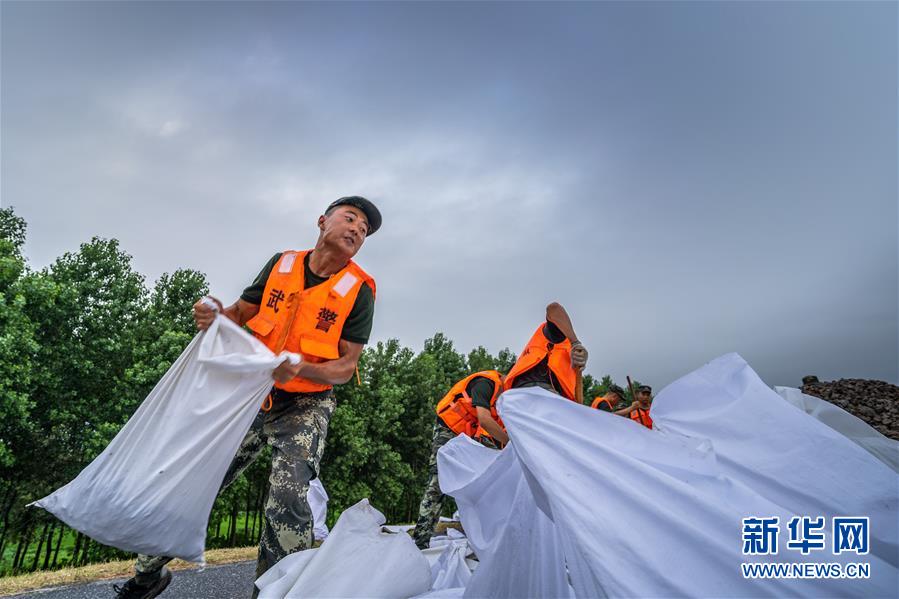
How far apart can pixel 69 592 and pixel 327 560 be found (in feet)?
8.72

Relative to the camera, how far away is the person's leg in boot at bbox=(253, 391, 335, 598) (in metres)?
2.26

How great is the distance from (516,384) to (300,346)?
239cm

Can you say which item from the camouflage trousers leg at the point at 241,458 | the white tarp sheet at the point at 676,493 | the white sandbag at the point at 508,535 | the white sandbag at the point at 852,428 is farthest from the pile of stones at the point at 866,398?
the camouflage trousers leg at the point at 241,458

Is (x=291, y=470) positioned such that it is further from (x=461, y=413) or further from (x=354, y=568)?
(x=461, y=413)

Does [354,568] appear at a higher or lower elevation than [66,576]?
higher

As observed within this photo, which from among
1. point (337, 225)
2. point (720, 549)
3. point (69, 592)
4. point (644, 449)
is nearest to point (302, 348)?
point (337, 225)

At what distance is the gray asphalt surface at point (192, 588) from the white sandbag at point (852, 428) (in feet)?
13.0

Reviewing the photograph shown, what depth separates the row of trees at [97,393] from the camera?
39.1 feet

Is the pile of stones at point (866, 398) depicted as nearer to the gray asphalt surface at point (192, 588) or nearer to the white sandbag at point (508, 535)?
the white sandbag at point (508, 535)

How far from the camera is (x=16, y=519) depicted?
14.3 metres

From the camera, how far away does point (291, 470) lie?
2.31 m

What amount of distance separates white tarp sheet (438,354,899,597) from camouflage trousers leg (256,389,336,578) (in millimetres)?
826

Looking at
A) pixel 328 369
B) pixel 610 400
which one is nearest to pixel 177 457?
pixel 328 369

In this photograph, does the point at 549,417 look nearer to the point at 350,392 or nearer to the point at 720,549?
the point at 720,549
